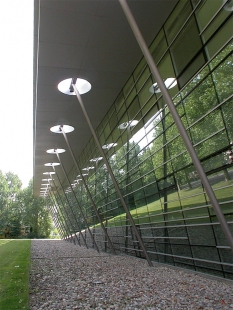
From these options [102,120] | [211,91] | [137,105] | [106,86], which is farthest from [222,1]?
[102,120]

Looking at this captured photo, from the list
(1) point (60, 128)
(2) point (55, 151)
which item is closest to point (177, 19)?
(1) point (60, 128)

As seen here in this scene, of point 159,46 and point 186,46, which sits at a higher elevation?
point 159,46

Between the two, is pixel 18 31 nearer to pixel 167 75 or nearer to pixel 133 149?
pixel 167 75

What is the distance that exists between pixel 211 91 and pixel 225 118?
92 cm

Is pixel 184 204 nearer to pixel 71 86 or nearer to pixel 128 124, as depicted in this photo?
pixel 128 124

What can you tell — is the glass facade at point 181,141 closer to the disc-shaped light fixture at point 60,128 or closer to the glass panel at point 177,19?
the glass panel at point 177,19

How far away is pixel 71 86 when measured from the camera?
12969mm

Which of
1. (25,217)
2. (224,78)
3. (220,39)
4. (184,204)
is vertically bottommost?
(184,204)

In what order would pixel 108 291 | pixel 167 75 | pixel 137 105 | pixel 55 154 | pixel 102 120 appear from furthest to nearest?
pixel 55 154 < pixel 102 120 < pixel 137 105 < pixel 167 75 < pixel 108 291

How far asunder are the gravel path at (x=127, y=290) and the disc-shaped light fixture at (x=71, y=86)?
753cm

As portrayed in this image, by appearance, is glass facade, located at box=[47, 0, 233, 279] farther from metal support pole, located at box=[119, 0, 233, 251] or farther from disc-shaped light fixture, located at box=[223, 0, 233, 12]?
metal support pole, located at box=[119, 0, 233, 251]

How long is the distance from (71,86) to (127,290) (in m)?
8.87

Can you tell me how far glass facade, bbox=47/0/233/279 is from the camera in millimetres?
7512

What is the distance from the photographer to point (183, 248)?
9.66m
